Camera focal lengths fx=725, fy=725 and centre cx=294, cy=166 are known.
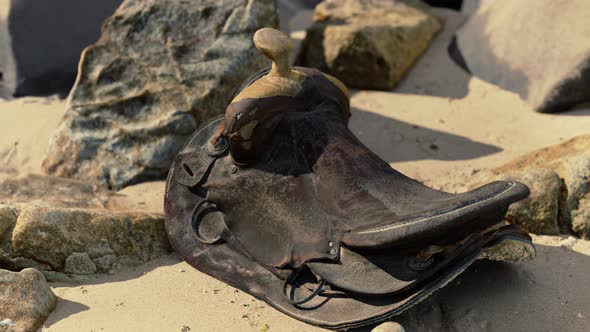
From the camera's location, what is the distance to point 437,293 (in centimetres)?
302

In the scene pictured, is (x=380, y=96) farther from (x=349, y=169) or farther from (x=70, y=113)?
(x=349, y=169)

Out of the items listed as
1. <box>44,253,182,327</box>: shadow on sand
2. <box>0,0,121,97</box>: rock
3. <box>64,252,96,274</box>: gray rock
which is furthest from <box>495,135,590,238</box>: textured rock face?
<box>0,0,121,97</box>: rock

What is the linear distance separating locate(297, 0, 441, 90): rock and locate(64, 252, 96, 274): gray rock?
2.79m

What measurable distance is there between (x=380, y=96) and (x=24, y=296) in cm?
322

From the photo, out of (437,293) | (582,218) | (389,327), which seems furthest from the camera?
(582,218)

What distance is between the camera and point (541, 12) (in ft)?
17.0

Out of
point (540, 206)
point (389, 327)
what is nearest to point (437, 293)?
point (389, 327)

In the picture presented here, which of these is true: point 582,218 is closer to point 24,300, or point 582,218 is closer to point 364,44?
point 364,44

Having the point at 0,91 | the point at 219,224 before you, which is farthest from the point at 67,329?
the point at 0,91

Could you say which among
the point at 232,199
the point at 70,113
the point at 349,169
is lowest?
the point at 70,113

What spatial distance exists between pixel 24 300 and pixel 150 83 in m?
1.95

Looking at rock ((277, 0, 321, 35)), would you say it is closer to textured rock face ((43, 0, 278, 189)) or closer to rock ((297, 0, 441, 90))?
rock ((297, 0, 441, 90))

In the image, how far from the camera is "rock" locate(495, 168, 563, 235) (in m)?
3.52

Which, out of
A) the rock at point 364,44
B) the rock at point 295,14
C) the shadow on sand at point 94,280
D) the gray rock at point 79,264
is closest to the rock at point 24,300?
the shadow on sand at point 94,280
